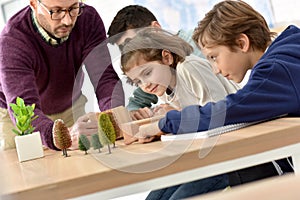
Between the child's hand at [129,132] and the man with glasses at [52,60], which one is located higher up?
the man with glasses at [52,60]

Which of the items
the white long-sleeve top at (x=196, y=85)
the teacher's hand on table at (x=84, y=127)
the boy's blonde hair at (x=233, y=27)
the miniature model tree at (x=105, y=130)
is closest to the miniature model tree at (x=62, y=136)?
the teacher's hand on table at (x=84, y=127)

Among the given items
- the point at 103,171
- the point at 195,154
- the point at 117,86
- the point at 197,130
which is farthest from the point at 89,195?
the point at 117,86

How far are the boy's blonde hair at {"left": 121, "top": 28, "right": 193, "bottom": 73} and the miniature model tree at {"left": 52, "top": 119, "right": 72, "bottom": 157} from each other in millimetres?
193

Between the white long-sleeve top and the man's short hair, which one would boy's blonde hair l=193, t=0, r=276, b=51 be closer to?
the white long-sleeve top

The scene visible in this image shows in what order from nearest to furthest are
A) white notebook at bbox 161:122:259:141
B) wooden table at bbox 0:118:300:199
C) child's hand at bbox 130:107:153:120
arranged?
1. wooden table at bbox 0:118:300:199
2. white notebook at bbox 161:122:259:141
3. child's hand at bbox 130:107:153:120

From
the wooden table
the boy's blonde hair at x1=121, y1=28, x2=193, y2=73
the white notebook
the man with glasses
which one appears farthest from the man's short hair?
the wooden table

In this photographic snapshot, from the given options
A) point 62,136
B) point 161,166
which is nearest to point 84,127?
point 62,136

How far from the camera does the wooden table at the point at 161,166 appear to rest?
0.72 meters

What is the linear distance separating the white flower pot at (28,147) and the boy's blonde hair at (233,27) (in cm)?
45

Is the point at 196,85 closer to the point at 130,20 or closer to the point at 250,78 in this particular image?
the point at 250,78

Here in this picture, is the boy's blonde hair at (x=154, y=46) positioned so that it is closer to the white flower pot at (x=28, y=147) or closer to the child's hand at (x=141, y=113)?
the child's hand at (x=141, y=113)

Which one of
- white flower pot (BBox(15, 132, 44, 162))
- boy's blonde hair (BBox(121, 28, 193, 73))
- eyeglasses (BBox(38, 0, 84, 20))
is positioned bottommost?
white flower pot (BBox(15, 132, 44, 162))

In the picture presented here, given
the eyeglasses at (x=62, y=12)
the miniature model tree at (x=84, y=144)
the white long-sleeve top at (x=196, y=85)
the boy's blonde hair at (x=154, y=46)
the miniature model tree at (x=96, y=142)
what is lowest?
the miniature model tree at (x=84, y=144)

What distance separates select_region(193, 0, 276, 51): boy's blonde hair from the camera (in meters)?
1.14
